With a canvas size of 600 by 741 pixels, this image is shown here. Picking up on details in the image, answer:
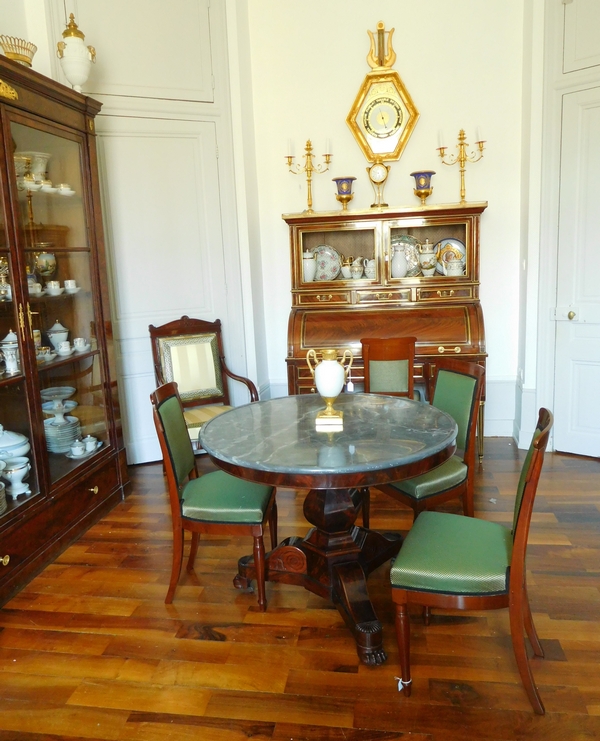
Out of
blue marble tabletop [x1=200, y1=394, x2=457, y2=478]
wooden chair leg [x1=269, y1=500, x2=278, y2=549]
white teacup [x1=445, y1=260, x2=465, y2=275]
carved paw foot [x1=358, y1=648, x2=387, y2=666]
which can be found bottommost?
carved paw foot [x1=358, y1=648, x2=387, y2=666]

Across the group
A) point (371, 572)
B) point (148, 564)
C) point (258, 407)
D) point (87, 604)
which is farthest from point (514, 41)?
point (87, 604)

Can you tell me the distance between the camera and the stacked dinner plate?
2840 mm

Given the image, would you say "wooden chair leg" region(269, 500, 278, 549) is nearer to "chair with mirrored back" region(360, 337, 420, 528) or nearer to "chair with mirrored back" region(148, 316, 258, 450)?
"chair with mirrored back" region(360, 337, 420, 528)

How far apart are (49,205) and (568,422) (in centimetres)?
337

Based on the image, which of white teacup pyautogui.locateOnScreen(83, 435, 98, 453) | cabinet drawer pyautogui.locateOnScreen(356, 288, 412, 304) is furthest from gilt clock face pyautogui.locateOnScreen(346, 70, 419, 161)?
white teacup pyautogui.locateOnScreen(83, 435, 98, 453)

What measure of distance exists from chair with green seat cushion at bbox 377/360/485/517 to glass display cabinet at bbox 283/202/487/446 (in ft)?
3.57

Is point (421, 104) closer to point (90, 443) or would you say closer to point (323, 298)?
point (323, 298)

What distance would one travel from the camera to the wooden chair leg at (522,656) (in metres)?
1.64

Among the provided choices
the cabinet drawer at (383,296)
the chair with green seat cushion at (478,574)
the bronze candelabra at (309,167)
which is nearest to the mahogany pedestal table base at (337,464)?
the chair with green seat cushion at (478,574)

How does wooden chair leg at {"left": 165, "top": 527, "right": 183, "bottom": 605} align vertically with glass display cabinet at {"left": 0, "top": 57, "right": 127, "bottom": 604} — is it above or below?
below

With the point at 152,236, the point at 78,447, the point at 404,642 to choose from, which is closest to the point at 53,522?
the point at 78,447

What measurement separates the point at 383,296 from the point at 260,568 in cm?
231

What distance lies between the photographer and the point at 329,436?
206cm

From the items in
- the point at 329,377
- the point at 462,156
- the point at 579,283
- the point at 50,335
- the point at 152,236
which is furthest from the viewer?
the point at 462,156
